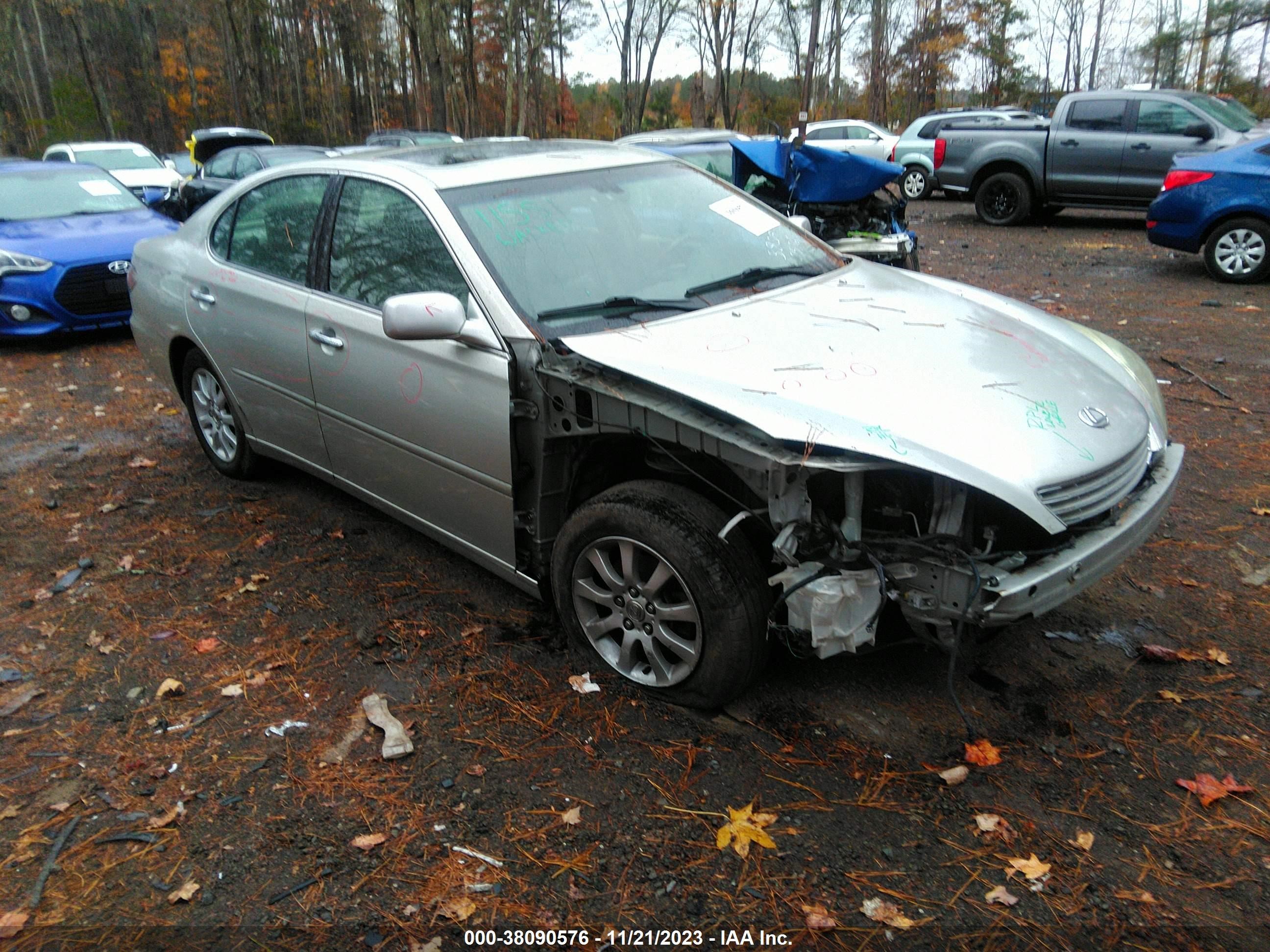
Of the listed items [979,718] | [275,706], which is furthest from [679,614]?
[275,706]

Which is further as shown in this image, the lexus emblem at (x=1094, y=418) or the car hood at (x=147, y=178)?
the car hood at (x=147, y=178)

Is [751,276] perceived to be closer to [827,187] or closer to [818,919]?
[818,919]

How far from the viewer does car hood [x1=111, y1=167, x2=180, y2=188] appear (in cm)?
1678

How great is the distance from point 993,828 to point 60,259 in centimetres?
866

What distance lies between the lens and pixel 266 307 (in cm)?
432

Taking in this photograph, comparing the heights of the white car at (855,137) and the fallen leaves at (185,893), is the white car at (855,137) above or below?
above

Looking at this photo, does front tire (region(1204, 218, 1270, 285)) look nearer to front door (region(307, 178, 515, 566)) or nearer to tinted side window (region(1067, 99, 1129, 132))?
tinted side window (region(1067, 99, 1129, 132))

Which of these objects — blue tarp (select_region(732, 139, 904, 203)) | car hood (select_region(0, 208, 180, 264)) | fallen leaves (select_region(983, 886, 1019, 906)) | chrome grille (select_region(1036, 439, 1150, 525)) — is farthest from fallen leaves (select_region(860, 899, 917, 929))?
car hood (select_region(0, 208, 180, 264))

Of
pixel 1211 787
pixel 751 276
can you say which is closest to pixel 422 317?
pixel 751 276

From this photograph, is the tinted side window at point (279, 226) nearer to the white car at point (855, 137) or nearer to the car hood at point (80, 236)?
the car hood at point (80, 236)

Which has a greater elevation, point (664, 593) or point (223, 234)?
point (223, 234)

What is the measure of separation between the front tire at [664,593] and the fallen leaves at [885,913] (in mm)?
777

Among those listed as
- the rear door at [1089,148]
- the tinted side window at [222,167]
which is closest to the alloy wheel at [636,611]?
the rear door at [1089,148]

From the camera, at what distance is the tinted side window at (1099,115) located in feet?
42.4
